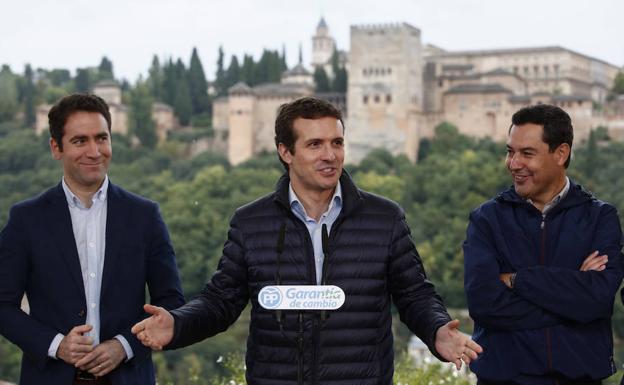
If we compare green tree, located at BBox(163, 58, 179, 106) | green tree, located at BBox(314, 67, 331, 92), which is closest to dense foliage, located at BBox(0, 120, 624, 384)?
green tree, located at BBox(163, 58, 179, 106)

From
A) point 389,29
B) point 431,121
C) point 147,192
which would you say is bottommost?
point 147,192

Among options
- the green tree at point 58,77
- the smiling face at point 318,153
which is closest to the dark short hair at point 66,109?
the smiling face at point 318,153

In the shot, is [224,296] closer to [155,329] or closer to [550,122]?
[155,329]

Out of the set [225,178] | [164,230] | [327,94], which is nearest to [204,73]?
[327,94]

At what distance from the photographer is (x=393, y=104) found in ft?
147

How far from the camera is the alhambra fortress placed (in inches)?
1735

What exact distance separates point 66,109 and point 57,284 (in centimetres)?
61

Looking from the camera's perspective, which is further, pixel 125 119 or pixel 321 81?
pixel 125 119

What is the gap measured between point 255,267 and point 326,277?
24cm

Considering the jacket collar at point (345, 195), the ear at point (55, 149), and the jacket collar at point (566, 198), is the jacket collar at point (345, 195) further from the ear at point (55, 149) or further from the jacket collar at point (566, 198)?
the ear at point (55, 149)

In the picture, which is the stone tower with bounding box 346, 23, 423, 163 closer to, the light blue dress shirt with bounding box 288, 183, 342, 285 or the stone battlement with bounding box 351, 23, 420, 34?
the stone battlement with bounding box 351, 23, 420, 34

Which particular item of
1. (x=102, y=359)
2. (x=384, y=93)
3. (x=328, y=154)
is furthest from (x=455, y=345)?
(x=384, y=93)

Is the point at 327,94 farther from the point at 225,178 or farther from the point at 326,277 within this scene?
the point at 326,277

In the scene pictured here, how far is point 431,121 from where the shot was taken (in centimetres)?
4559
